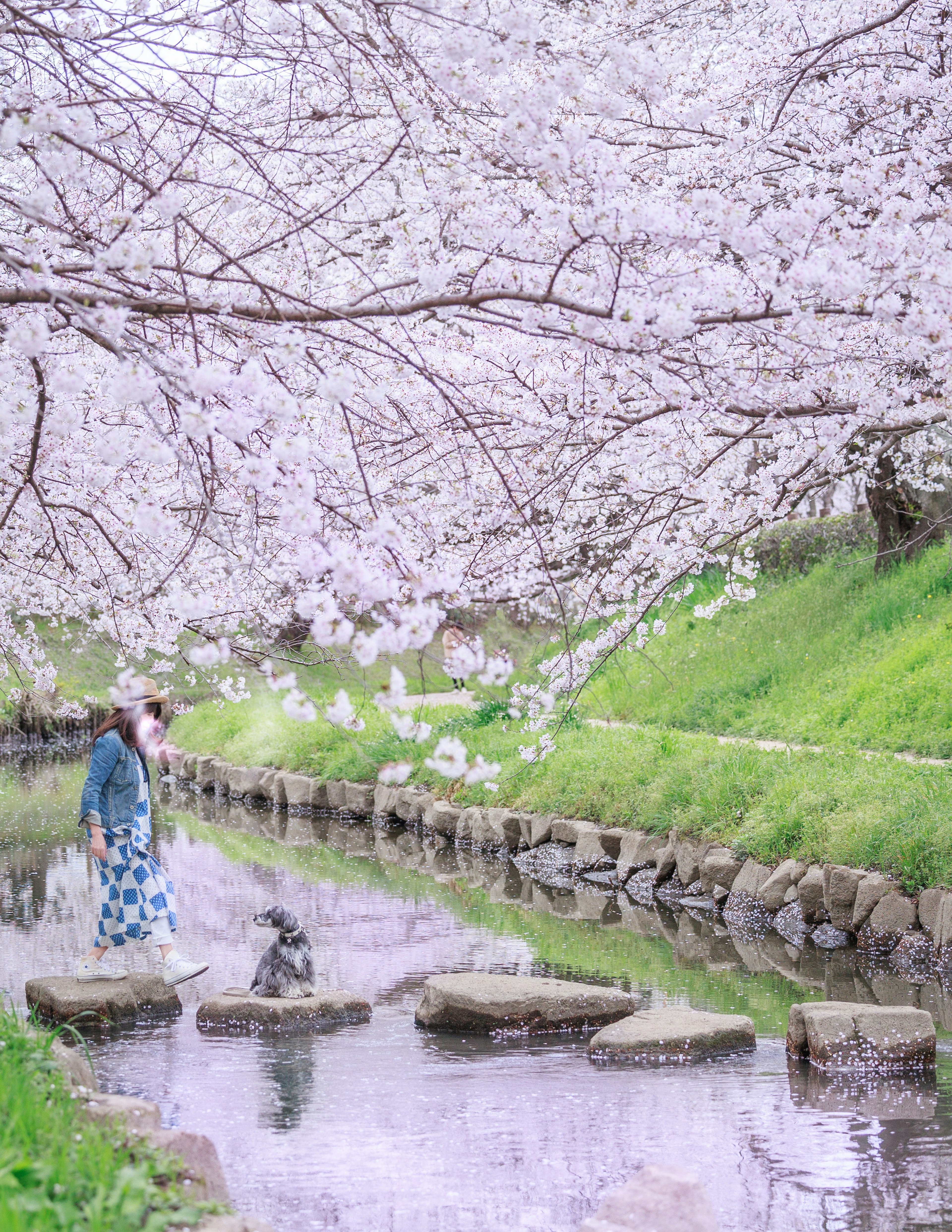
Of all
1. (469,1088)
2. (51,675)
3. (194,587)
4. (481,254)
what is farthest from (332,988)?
(481,254)

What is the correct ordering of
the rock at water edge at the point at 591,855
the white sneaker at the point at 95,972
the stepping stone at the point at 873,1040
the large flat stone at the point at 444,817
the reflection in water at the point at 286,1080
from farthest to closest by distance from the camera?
the large flat stone at the point at 444,817 < the rock at water edge at the point at 591,855 < the white sneaker at the point at 95,972 < the stepping stone at the point at 873,1040 < the reflection in water at the point at 286,1080

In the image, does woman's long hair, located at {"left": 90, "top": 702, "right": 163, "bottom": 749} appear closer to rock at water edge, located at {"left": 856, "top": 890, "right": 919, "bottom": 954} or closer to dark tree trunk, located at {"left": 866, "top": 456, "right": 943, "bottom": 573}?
rock at water edge, located at {"left": 856, "top": 890, "right": 919, "bottom": 954}

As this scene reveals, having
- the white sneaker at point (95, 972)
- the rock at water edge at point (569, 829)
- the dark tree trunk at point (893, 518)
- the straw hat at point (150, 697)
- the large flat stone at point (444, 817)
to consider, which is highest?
the dark tree trunk at point (893, 518)

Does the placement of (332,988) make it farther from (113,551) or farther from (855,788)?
(855,788)

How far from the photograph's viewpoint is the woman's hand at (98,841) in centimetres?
641

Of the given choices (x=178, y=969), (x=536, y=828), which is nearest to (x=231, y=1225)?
(x=178, y=969)

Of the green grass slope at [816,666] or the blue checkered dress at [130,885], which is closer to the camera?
the blue checkered dress at [130,885]

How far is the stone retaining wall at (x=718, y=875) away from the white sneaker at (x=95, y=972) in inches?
166

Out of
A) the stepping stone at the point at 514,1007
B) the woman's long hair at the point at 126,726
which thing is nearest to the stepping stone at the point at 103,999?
the woman's long hair at the point at 126,726

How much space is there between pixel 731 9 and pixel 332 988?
973cm

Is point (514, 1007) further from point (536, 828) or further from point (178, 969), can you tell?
point (536, 828)

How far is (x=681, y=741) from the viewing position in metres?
11.2

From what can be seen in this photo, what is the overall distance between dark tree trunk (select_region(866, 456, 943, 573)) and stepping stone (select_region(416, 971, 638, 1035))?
867cm

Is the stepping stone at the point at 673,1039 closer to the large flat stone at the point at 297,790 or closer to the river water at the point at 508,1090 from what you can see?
the river water at the point at 508,1090
